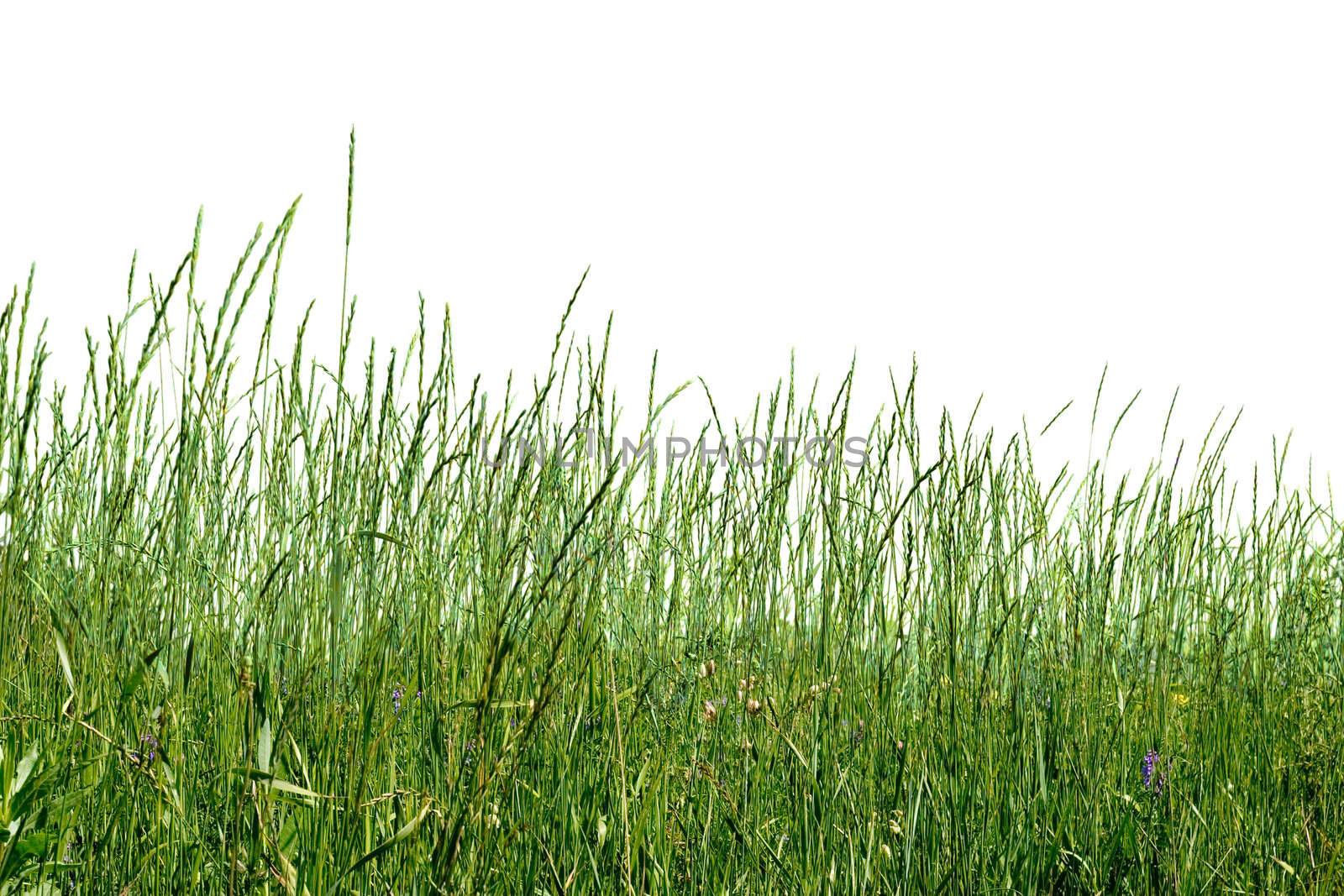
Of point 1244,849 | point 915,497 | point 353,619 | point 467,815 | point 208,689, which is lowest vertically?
point 1244,849

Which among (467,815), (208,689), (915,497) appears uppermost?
(915,497)

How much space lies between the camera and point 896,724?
201 cm

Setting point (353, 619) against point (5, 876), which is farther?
point (353, 619)

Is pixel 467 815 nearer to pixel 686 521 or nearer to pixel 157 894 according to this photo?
pixel 157 894

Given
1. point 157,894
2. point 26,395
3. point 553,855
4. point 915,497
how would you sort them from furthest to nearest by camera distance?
point 915,497 < point 553,855 < point 26,395 < point 157,894

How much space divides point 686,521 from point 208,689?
41.0 inches

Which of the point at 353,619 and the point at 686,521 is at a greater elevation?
the point at 686,521

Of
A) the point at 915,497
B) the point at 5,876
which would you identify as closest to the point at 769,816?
the point at 915,497

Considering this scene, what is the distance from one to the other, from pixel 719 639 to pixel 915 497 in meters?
0.51

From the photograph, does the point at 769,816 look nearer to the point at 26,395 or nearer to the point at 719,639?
the point at 719,639

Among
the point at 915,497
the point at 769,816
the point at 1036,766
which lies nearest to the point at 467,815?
the point at 769,816

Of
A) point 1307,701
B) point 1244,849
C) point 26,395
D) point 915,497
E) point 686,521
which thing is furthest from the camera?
point 1307,701

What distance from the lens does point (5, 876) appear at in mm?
1431

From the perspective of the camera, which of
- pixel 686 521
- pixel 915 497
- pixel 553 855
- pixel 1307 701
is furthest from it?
pixel 1307 701
